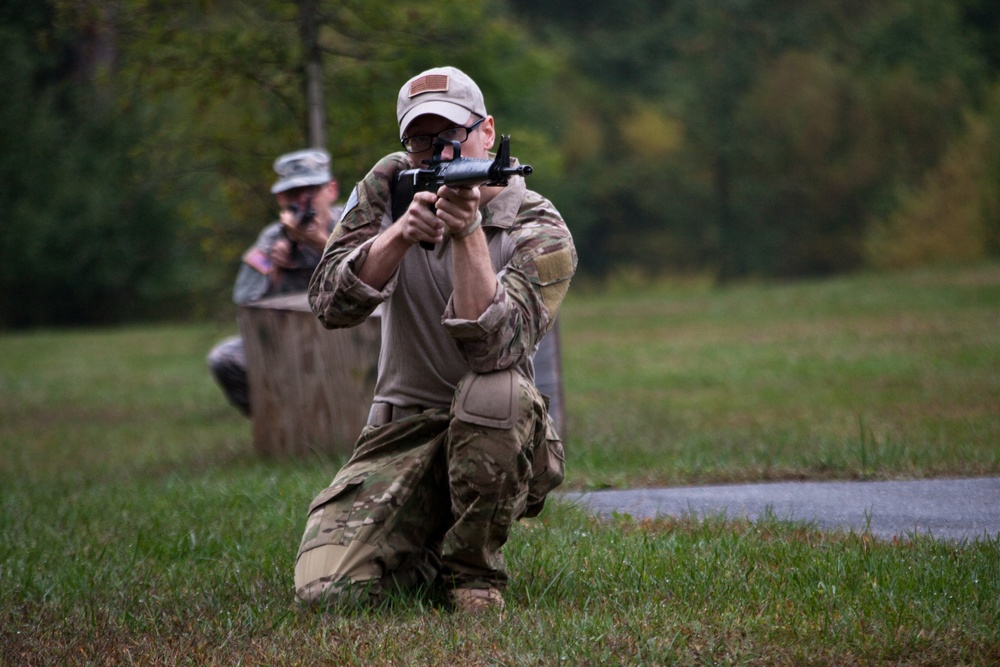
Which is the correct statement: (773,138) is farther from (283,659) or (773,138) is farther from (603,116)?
(283,659)

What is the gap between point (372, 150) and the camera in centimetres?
1005

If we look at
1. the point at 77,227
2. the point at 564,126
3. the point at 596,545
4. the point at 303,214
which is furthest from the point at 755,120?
the point at 596,545

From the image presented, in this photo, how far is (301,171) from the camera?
23.7 ft

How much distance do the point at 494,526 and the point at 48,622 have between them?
1.47 meters

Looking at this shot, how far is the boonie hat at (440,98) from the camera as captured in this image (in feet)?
12.4

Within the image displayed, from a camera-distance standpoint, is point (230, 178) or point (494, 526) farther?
point (230, 178)

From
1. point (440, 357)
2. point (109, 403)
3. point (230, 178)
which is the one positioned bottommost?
point (109, 403)

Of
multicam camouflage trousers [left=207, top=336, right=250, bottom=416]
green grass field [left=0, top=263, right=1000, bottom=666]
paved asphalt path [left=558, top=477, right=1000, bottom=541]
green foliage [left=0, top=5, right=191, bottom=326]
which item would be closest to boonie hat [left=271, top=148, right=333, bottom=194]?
multicam camouflage trousers [left=207, top=336, right=250, bottom=416]

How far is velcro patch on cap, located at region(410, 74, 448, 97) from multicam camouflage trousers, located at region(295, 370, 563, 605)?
2.94 feet

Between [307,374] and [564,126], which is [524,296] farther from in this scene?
[564,126]

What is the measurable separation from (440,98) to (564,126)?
→ 42.7m

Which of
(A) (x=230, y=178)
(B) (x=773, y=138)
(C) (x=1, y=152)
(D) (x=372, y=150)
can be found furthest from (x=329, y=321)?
(B) (x=773, y=138)

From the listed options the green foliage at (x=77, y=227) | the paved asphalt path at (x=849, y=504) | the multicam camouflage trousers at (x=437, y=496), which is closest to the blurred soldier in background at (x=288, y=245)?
A: the paved asphalt path at (x=849, y=504)

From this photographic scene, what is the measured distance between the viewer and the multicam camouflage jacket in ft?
12.4
